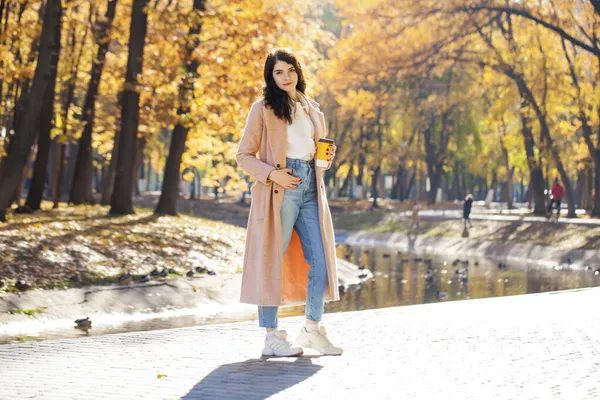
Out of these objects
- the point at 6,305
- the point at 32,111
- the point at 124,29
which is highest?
the point at 124,29

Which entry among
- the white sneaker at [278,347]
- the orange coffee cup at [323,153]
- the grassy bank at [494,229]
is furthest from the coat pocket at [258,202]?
the grassy bank at [494,229]

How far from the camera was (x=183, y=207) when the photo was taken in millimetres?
54656

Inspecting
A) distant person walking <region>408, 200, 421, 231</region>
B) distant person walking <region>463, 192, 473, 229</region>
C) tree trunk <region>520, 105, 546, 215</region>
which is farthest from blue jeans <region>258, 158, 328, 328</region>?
tree trunk <region>520, 105, 546, 215</region>

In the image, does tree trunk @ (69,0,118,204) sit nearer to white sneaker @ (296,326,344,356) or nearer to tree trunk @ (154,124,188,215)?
tree trunk @ (154,124,188,215)

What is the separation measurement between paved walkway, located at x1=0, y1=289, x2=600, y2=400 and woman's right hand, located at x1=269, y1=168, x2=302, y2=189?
4.13 feet

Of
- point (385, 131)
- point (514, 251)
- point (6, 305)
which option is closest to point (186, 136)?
point (514, 251)

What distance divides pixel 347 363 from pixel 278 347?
64cm

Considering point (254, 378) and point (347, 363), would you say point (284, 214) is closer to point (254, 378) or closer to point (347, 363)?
point (347, 363)

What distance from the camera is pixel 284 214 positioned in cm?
793

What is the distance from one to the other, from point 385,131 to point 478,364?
204 feet

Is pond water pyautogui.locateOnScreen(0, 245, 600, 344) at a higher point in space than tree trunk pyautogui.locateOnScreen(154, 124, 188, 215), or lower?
lower

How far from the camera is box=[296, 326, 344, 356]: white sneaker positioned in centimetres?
788

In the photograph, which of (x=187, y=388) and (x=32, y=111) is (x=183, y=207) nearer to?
(x=32, y=111)

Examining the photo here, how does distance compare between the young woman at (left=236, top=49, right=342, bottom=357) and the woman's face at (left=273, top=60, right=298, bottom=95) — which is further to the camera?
the woman's face at (left=273, top=60, right=298, bottom=95)
